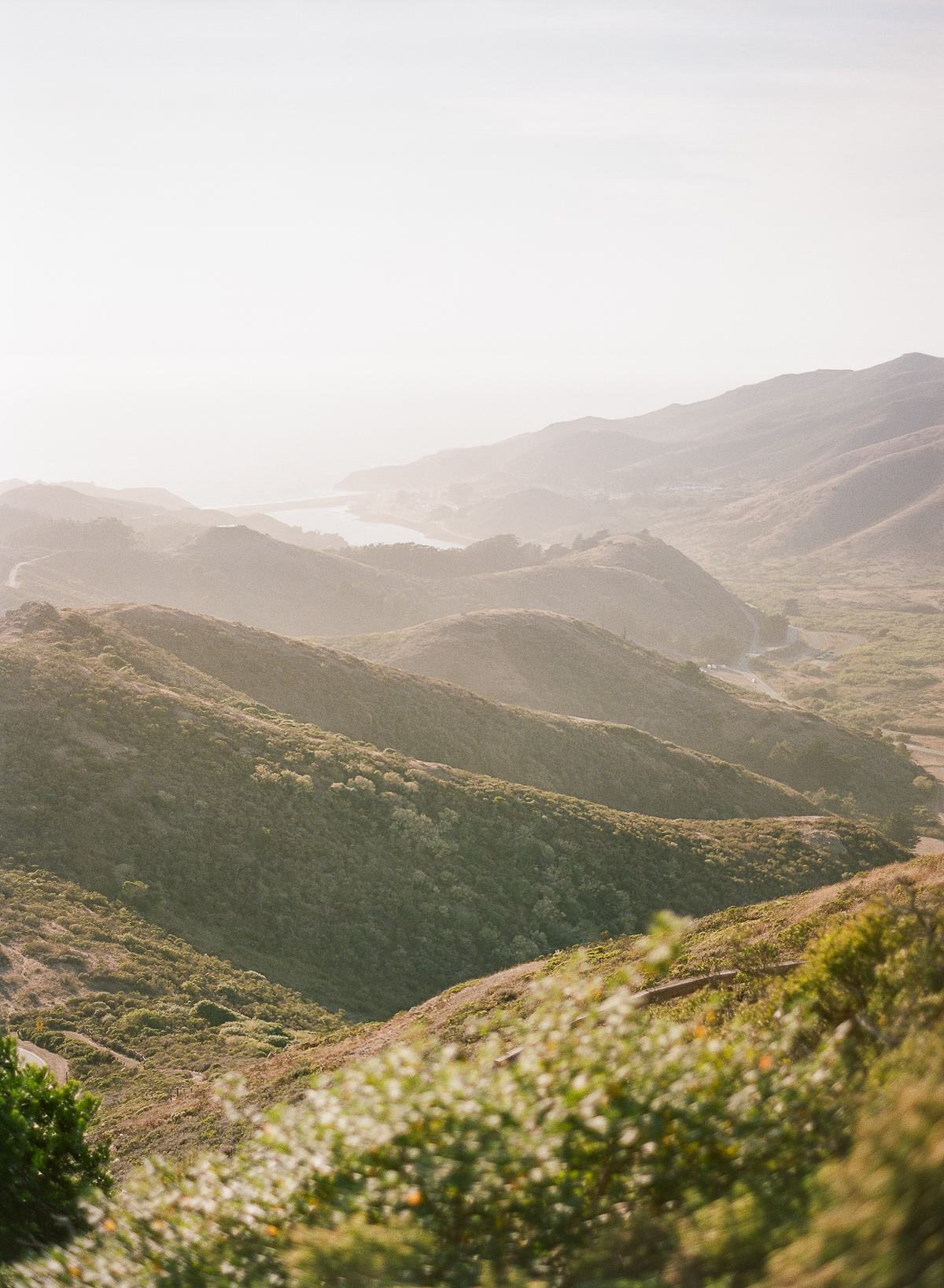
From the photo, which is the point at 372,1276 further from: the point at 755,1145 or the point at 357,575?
the point at 357,575

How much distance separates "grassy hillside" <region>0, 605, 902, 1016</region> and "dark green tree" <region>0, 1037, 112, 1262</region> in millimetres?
13434

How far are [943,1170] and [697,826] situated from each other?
32.8 m

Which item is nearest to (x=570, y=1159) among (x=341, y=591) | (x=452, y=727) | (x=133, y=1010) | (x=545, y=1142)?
(x=545, y=1142)

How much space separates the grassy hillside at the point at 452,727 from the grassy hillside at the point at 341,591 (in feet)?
182

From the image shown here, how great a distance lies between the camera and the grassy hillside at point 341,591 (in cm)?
10675

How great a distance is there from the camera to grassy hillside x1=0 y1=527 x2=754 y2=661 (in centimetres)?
10675

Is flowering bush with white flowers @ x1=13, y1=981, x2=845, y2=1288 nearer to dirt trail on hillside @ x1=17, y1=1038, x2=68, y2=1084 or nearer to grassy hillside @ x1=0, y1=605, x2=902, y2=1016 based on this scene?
dirt trail on hillside @ x1=17, y1=1038, x2=68, y2=1084

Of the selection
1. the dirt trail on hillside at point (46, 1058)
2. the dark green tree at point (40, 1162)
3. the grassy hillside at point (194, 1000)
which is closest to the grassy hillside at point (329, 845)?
the grassy hillside at point (194, 1000)

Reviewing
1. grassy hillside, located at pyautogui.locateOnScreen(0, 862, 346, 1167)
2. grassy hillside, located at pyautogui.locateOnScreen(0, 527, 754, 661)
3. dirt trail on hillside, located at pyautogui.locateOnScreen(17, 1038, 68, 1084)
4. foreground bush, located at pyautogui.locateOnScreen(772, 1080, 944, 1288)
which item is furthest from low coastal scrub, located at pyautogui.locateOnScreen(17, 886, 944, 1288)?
grassy hillside, located at pyautogui.locateOnScreen(0, 527, 754, 661)

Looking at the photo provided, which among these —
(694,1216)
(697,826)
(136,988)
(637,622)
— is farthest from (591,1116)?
(637,622)

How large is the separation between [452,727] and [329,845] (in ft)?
60.4

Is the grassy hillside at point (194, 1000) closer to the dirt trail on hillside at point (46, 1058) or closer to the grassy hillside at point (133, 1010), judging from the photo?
the grassy hillside at point (133, 1010)

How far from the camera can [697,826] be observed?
34.4 m

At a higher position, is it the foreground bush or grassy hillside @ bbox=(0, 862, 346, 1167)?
the foreground bush
